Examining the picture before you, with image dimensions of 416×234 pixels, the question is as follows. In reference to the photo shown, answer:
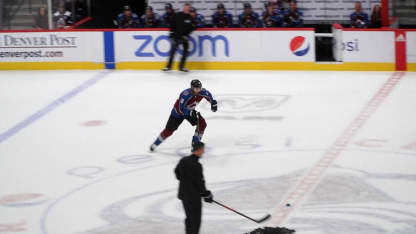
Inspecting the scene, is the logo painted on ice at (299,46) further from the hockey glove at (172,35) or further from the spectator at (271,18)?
the hockey glove at (172,35)

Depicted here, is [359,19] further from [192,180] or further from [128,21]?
[192,180]

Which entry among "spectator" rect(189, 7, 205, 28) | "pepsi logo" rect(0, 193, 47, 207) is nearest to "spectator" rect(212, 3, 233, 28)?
"spectator" rect(189, 7, 205, 28)

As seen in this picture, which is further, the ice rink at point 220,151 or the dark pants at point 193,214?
the ice rink at point 220,151

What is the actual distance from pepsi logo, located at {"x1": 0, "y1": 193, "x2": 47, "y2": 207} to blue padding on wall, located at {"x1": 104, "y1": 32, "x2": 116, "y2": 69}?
8.06 meters

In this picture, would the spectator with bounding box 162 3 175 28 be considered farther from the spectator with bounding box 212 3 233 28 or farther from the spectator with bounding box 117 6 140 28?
the spectator with bounding box 212 3 233 28

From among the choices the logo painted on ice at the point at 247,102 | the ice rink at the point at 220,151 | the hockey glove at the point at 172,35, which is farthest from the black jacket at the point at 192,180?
the hockey glove at the point at 172,35

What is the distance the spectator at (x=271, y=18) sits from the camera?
64.2ft

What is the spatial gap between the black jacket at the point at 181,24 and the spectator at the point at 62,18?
3.78 metres

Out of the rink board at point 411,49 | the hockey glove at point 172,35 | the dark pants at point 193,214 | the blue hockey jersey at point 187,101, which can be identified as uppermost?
the hockey glove at point 172,35

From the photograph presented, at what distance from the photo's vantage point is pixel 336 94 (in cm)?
1703

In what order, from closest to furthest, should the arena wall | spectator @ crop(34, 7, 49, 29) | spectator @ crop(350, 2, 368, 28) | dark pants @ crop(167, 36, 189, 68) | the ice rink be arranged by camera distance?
1. the ice rink
2. the arena wall
3. dark pants @ crop(167, 36, 189, 68)
4. spectator @ crop(350, 2, 368, 28)
5. spectator @ crop(34, 7, 49, 29)

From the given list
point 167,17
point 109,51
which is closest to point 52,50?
point 109,51

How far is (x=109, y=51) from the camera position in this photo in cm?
1959

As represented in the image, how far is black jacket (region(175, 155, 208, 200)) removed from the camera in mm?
9141
